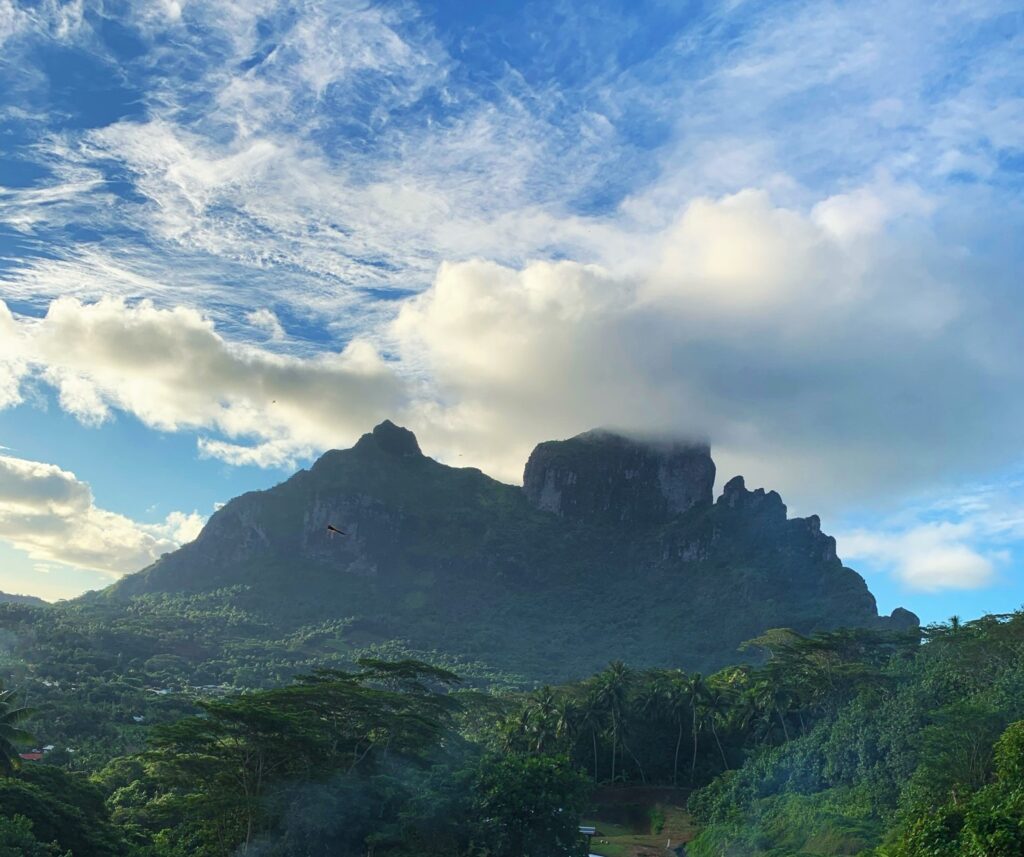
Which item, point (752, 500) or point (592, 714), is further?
point (752, 500)

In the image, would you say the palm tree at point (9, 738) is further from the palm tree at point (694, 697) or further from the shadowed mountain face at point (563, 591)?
the shadowed mountain face at point (563, 591)

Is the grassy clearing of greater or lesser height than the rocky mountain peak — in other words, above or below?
below

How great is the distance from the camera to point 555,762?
3981 cm

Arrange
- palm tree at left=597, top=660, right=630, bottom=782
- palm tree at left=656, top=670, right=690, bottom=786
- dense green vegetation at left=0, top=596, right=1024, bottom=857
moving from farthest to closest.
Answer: palm tree at left=656, top=670, right=690, bottom=786 → palm tree at left=597, top=660, right=630, bottom=782 → dense green vegetation at left=0, top=596, right=1024, bottom=857

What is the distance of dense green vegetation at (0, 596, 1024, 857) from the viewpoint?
34125 millimetres

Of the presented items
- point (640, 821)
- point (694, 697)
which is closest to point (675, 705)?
point (694, 697)

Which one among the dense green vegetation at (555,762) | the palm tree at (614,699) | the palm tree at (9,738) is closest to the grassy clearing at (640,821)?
the dense green vegetation at (555,762)

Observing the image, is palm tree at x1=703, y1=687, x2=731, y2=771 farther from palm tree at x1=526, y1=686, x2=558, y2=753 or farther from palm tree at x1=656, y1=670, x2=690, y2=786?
palm tree at x1=526, y1=686, x2=558, y2=753

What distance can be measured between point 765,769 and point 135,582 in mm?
172321

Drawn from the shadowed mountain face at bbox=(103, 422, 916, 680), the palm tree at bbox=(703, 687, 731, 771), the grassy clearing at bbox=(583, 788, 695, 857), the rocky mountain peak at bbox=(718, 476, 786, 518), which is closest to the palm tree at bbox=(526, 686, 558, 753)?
the grassy clearing at bbox=(583, 788, 695, 857)

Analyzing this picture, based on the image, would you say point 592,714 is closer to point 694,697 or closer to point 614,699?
point 614,699

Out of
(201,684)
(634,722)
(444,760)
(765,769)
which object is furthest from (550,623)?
(444,760)

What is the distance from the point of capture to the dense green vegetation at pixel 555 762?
34.1 meters

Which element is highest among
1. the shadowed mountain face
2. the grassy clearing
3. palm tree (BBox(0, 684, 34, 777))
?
the shadowed mountain face
